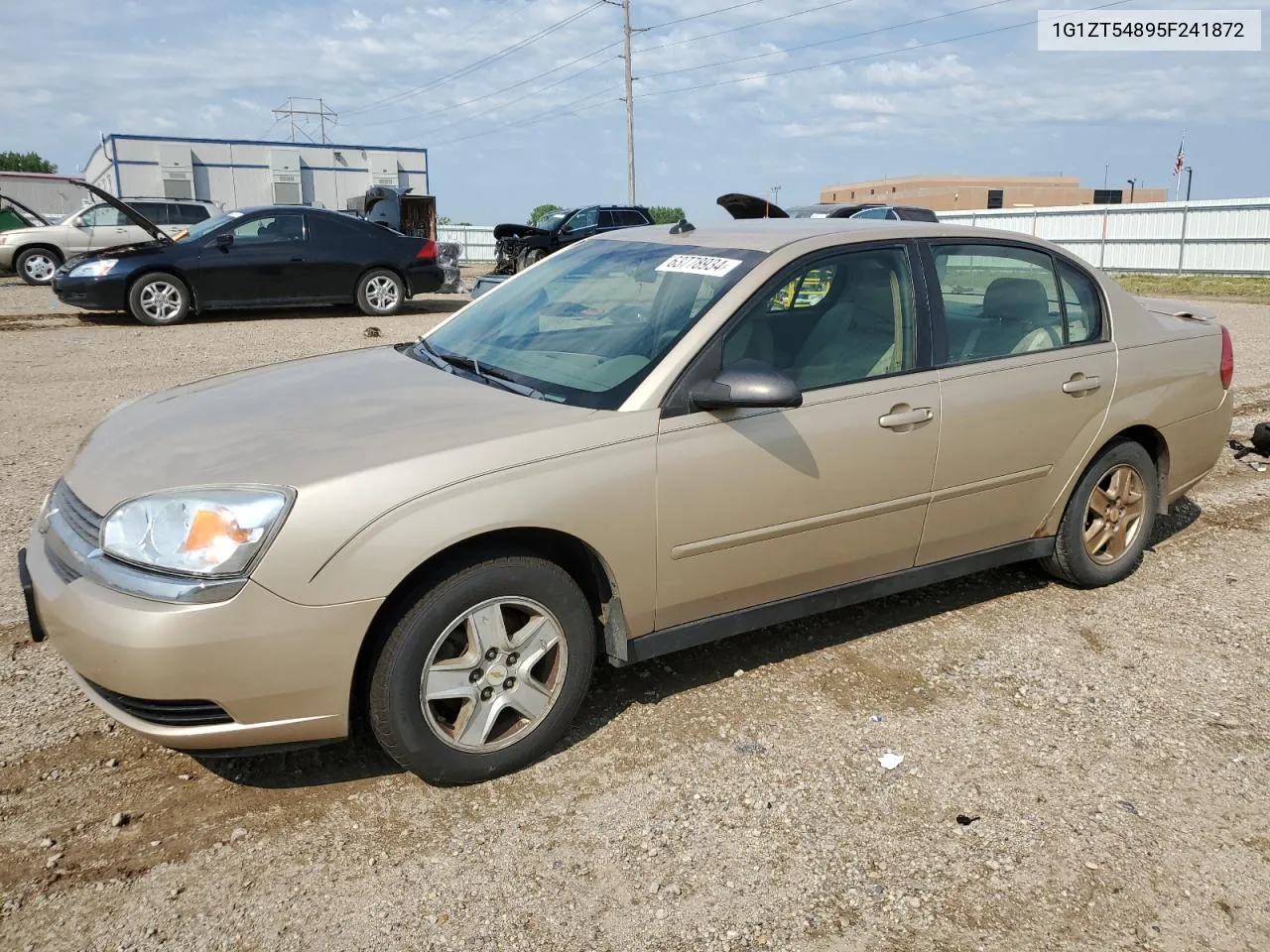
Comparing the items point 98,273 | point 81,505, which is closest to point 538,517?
point 81,505

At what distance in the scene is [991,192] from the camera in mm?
87500

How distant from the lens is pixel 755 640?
4199mm

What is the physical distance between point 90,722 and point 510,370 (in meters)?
1.83

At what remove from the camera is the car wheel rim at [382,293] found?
49.9ft

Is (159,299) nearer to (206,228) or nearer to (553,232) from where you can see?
(206,228)

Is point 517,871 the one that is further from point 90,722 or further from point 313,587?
point 90,722

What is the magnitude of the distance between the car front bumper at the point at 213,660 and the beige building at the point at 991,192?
88.0 m

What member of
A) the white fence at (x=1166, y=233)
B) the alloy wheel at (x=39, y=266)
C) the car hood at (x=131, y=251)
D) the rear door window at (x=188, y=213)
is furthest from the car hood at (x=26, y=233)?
the white fence at (x=1166, y=233)

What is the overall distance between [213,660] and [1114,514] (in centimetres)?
388

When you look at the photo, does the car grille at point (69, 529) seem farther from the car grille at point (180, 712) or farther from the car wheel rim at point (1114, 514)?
the car wheel rim at point (1114, 514)

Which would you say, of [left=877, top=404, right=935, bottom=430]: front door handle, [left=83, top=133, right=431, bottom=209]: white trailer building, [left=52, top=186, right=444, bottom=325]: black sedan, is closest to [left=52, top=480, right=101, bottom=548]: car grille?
[left=877, top=404, right=935, bottom=430]: front door handle

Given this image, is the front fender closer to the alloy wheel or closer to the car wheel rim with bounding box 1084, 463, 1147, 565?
the car wheel rim with bounding box 1084, 463, 1147, 565

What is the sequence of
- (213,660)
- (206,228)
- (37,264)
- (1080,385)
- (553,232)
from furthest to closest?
(553,232), (37,264), (206,228), (1080,385), (213,660)

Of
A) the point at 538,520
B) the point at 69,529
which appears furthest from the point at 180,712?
the point at 538,520
